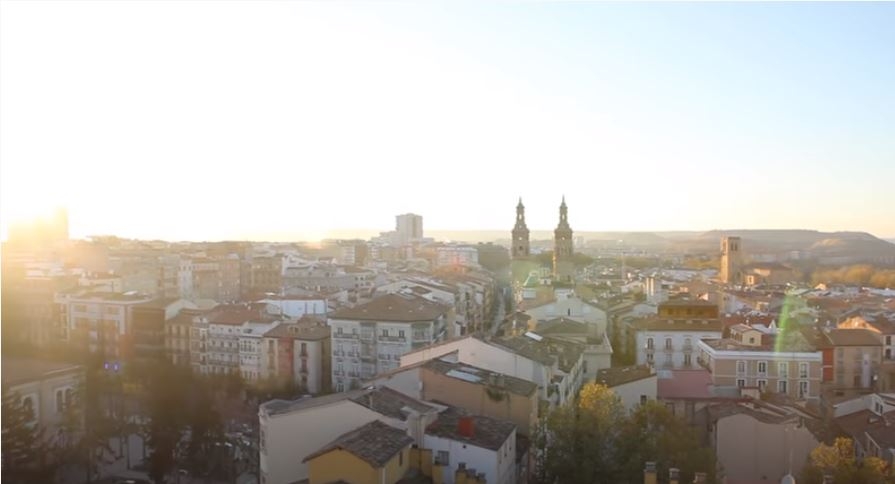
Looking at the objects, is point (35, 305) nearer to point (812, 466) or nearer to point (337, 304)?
point (337, 304)

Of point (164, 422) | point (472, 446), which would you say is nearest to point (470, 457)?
point (472, 446)

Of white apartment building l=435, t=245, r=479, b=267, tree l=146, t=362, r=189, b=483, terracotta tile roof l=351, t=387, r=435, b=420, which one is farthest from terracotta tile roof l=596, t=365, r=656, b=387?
white apartment building l=435, t=245, r=479, b=267

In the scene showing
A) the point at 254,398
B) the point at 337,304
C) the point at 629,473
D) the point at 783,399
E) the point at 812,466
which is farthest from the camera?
the point at 337,304

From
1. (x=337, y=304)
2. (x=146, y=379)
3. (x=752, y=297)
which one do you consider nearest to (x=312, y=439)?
(x=146, y=379)

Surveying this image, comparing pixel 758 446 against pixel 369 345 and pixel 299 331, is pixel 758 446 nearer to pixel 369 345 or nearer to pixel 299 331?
pixel 369 345

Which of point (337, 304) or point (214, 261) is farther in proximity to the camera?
point (214, 261)

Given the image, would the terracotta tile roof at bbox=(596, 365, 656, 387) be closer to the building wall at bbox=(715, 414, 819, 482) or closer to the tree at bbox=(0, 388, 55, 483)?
the building wall at bbox=(715, 414, 819, 482)
